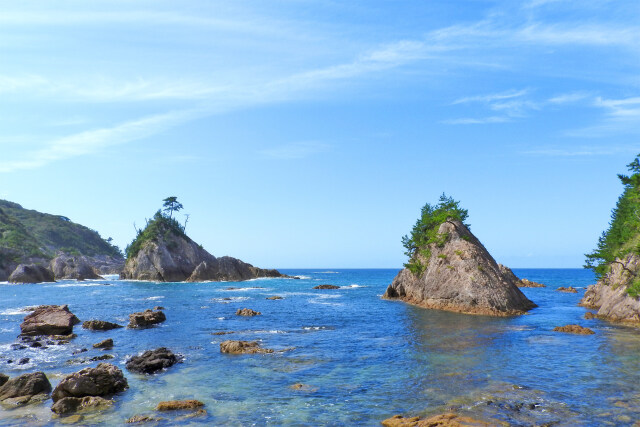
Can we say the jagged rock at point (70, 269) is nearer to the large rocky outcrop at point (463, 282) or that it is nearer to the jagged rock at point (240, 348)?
the large rocky outcrop at point (463, 282)

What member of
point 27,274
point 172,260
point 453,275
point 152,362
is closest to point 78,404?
point 152,362

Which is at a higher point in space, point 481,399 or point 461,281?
point 461,281

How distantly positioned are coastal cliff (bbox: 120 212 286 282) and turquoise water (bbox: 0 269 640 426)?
87.1m

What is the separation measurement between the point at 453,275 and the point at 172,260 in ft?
330

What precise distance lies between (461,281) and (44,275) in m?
126

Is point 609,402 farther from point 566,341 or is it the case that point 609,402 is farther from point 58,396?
point 58,396

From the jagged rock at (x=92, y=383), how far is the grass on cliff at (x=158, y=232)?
11892cm

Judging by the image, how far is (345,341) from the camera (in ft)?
110

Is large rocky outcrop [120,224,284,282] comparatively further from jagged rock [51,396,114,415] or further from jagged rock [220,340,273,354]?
jagged rock [51,396,114,415]

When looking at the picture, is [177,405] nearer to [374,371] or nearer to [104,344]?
[374,371]

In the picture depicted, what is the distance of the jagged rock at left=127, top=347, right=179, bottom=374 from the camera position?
24.9 meters

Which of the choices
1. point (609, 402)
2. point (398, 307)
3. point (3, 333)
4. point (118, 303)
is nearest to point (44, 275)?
point (118, 303)

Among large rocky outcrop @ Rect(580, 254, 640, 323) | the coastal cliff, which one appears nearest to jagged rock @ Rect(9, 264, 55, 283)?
the coastal cliff

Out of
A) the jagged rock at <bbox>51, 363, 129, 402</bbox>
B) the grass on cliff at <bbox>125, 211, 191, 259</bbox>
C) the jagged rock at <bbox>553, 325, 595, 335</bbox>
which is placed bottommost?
the jagged rock at <bbox>51, 363, 129, 402</bbox>
